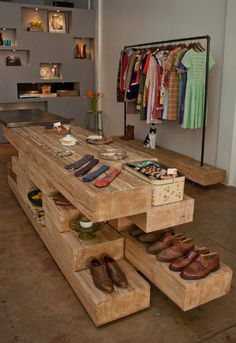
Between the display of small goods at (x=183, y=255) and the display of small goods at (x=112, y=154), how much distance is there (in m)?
0.56

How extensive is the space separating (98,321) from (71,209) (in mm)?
781

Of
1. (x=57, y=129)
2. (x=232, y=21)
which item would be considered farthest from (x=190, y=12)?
(x=57, y=129)

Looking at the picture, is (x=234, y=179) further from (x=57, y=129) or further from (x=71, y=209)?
(x=71, y=209)

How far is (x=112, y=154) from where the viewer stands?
8.35 ft

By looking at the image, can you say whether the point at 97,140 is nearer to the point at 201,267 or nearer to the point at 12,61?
the point at 201,267

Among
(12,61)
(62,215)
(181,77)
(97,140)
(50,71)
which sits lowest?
(62,215)

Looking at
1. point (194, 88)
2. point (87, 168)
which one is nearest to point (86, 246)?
point (87, 168)

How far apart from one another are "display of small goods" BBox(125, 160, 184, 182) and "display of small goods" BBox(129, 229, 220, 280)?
42 centimetres

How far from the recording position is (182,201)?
210cm

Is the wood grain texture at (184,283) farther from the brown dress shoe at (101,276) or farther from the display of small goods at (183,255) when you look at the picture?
the brown dress shoe at (101,276)

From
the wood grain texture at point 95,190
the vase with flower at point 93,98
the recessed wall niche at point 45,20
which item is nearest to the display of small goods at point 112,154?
the wood grain texture at point 95,190

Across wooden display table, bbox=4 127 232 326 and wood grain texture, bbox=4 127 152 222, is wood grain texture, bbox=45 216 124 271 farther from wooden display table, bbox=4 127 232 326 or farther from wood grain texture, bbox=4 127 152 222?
wood grain texture, bbox=4 127 152 222

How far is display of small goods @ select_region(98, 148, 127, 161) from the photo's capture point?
2477 mm

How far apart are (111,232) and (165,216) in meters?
0.52
